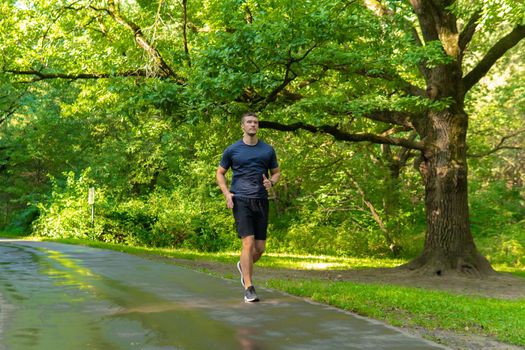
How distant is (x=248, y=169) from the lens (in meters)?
7.68

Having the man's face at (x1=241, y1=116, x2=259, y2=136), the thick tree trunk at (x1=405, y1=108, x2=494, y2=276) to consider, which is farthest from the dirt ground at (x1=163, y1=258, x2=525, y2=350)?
the man's face at (x1=241, y1=116, x2=259, y2=136)

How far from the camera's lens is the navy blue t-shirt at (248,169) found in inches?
302

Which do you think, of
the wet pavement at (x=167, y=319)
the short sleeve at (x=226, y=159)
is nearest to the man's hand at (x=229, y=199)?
the short sleeve at (x=226, y=159)

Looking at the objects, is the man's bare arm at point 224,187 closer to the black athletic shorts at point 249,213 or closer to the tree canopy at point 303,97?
the black athletic shorts at point 249,213

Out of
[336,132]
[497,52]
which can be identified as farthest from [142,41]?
[497,52]

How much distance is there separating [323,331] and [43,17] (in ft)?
50.2

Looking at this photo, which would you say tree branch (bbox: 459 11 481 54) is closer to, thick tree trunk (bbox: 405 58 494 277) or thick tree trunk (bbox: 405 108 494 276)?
thick tree trunk (bbox: 405 58 494 277)

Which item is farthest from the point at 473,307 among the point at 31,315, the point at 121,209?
the point at 121,209

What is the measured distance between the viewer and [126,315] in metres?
6.52

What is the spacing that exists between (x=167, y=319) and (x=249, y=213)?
70.2 inches

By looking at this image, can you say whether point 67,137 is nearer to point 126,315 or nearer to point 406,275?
point 406,275

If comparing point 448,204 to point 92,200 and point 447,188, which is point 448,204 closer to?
point 447,188

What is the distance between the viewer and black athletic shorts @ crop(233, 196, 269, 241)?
300 inches

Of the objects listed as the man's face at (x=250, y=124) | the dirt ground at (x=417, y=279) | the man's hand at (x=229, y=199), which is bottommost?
the dirt ground at (x=417, y=279)
